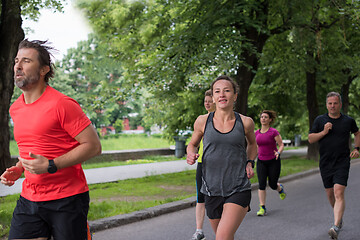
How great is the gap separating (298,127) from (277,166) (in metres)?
21.8

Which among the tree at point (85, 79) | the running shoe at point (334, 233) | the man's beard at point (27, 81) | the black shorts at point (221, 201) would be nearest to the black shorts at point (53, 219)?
the man's beard at point (27, 81)

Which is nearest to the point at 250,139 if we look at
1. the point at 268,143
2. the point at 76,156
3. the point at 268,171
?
the point at 76,156

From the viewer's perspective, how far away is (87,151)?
2.79 m

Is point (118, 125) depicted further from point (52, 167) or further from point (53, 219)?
point (52, 167)

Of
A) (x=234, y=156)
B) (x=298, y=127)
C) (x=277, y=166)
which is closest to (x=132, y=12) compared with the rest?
(x=277, y=166)

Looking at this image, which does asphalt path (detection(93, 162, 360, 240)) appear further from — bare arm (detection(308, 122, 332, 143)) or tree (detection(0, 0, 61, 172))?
tree (detection(0, 0, 61, 172))

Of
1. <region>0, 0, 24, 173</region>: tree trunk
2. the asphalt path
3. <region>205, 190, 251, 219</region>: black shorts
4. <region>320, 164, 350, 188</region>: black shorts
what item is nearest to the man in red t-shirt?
<region>205, 190, 251, 219</region>: black shorts

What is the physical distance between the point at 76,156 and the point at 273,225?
4.93m

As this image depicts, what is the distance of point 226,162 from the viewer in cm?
388

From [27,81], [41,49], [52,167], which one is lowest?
[52,167]

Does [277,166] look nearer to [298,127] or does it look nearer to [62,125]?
[62,125]

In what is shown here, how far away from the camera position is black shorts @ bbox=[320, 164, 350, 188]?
611 cm

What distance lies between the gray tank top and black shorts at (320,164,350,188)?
2.71 metres

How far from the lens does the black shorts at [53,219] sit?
284cm
